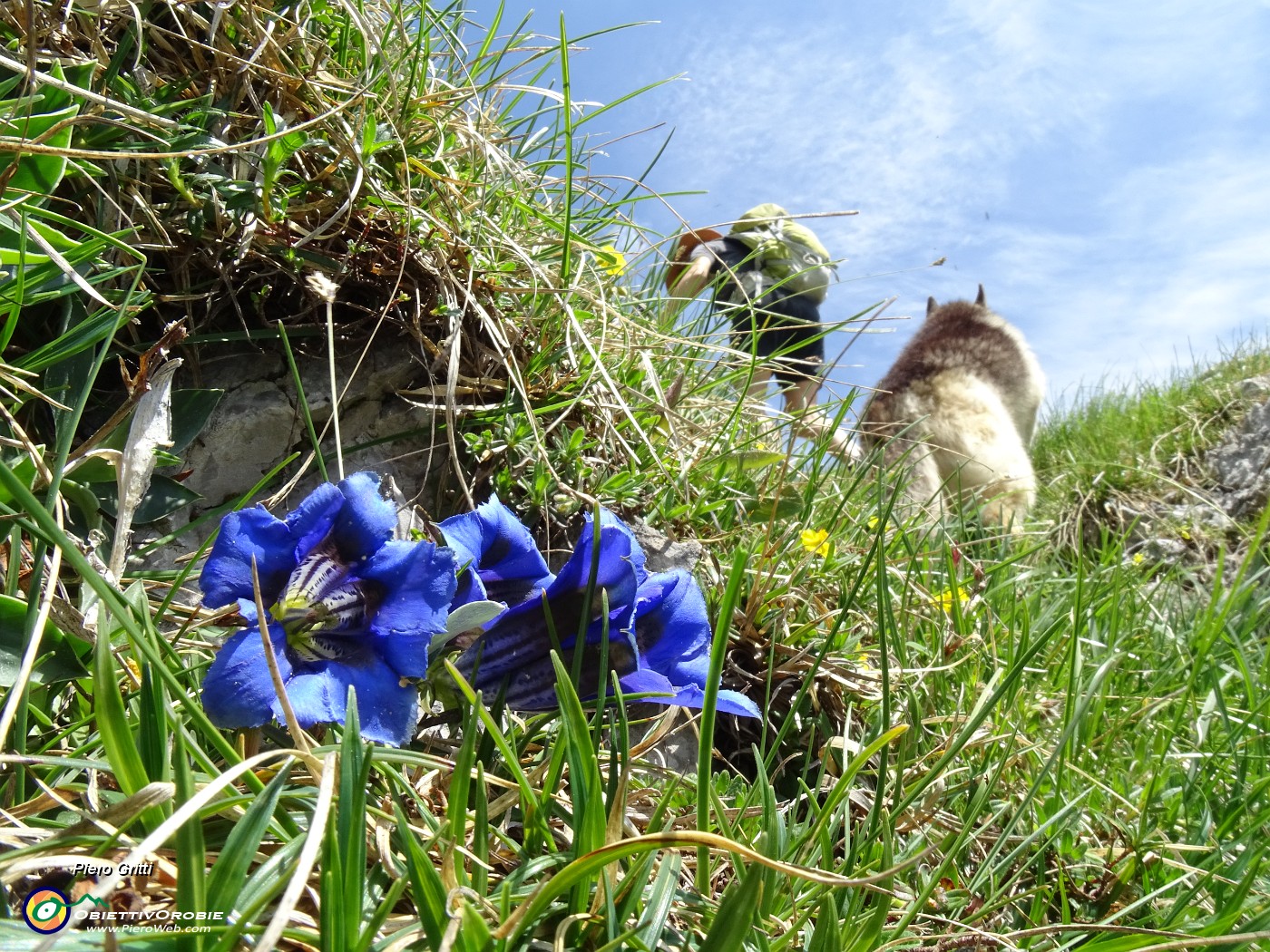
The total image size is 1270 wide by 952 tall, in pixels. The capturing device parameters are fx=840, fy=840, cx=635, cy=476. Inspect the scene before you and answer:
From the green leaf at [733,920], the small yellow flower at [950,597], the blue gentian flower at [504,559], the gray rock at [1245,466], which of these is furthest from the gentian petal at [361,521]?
the gray rock at [1245,466]

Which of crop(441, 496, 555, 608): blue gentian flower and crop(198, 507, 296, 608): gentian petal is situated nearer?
crop(198, 507, 296, 608): gentian petal

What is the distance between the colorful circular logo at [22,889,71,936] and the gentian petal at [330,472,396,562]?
1.20 feet

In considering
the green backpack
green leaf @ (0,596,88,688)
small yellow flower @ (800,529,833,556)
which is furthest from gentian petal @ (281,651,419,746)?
the green backpack

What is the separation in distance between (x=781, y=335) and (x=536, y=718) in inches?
172

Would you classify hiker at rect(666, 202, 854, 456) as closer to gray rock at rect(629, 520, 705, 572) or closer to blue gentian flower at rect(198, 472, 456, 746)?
gray rock at rect(629, 520, 705, 572)

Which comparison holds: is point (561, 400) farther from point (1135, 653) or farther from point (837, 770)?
point (1135, 653)

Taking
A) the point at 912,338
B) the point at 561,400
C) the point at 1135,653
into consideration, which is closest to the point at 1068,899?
the point at 1135,653

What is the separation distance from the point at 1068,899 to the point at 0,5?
200cm

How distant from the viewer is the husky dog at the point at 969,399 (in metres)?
5.64

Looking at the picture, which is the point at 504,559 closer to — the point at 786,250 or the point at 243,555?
the point at 243,555

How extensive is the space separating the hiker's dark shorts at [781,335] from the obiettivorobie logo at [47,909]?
1.51 metres

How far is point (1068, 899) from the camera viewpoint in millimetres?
1151

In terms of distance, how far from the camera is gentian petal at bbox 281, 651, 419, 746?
75 centimetres

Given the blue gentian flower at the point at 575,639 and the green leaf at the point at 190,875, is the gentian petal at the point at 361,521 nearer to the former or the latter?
the blue gentian flower at the point at 575,639
